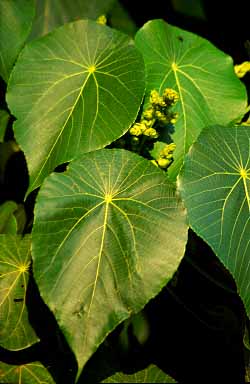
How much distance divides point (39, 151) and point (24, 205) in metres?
0.41

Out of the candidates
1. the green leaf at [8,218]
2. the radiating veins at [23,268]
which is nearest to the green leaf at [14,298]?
the radiating veins at [23,268]

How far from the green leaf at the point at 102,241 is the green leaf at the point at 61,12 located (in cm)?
50

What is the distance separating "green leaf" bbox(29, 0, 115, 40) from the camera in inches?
56.9

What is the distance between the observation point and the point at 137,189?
3.55 feet

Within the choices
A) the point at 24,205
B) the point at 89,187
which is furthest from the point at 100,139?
the point at 24,205

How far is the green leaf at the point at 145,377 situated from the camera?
1.37 meters

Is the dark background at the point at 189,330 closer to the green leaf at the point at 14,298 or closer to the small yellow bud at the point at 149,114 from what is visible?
the green leaf at the point at 14,298

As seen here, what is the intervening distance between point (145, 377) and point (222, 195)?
547 mm

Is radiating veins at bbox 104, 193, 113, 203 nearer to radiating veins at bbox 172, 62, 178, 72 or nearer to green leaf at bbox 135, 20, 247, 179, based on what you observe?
green leaf at bbox 135, 20, 247, 179

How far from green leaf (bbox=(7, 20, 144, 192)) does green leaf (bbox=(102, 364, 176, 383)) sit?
53cm

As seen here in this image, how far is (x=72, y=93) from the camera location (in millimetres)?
1207

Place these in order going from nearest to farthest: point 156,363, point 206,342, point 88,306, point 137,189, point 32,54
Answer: point 88,306 < point 137,189 < point 32,54 < point 156,363 < point 206,342

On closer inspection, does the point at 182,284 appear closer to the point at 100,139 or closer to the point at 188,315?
the point at 188,315

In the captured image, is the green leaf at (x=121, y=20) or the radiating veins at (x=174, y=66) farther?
the green leaf at (x=121, y=20)
